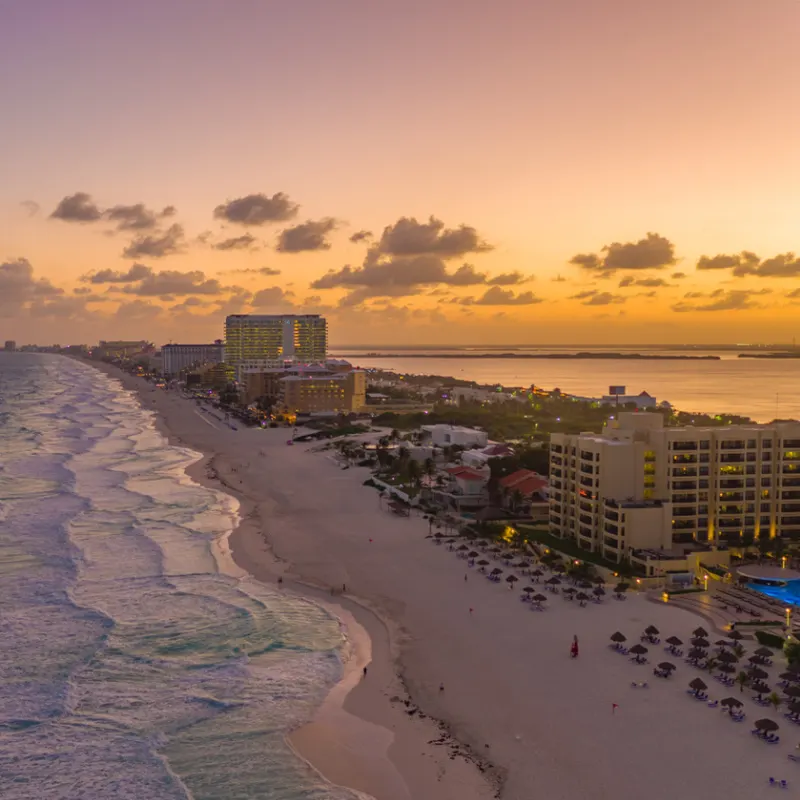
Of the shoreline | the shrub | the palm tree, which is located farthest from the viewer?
the shrub

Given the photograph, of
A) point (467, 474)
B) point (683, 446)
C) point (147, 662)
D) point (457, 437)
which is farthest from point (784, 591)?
point (457, 437)

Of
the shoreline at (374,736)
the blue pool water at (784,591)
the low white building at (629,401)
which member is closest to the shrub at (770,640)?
the blue pool water at (784,591)

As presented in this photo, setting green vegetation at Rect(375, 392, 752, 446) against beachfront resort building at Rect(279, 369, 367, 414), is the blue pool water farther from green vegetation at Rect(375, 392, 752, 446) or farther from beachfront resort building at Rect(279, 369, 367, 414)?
beachfront resort building at Rect(279, 369, 367, 414)

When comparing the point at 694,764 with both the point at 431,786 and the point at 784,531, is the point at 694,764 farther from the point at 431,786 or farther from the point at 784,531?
the point at 784,531

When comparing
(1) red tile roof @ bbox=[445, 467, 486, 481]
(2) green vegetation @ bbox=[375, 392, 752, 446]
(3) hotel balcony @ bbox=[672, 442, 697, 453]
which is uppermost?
(3) hotel balcony @ bbox=[672, 442, 697, 453]

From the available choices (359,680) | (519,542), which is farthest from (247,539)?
(359,680)

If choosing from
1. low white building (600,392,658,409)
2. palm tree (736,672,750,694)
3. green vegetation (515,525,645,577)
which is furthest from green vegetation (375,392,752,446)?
palm tree (736,672,750,694)

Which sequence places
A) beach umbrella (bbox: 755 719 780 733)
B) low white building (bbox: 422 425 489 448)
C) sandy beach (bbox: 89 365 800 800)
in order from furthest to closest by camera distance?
low white building (bbox: 422 425 489 448) → beach umbrella (bbox: 755 719 780 733) → sandy beach (bbox: 89 365 800 800)
